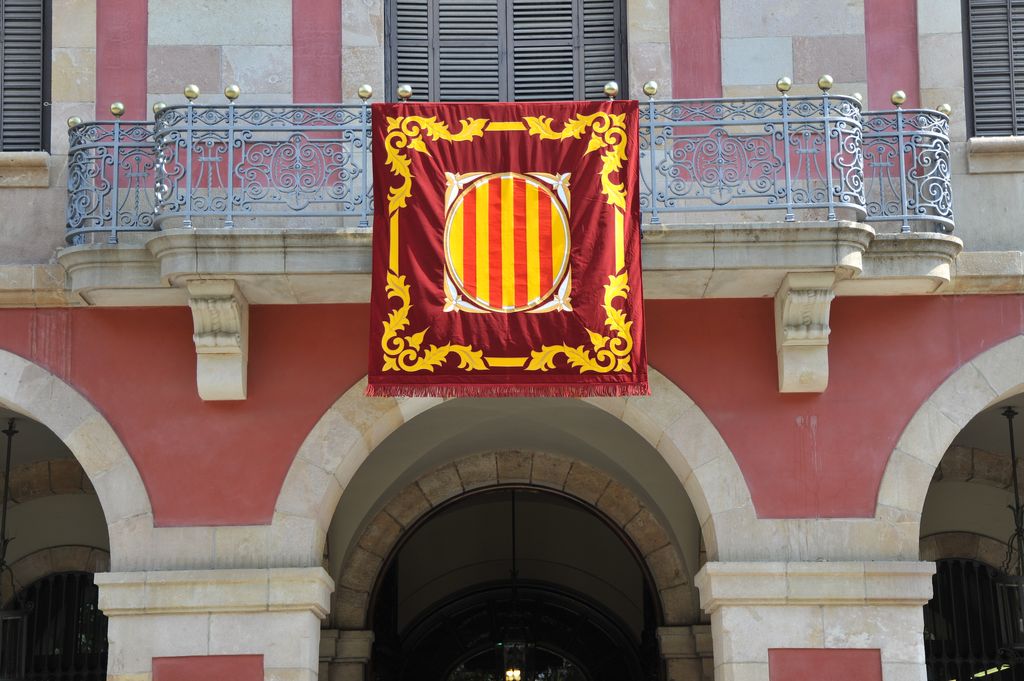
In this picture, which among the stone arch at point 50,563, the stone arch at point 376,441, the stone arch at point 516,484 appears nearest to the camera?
the stone arch at point 376,441

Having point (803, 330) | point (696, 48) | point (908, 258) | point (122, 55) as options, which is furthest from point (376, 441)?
point (908, 258)

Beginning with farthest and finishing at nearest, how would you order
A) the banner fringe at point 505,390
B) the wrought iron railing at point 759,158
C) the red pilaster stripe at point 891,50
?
the red pilaster stripe at point 891,50, the wrought iron railing at point 759,158, the banner fringe at point 505,390

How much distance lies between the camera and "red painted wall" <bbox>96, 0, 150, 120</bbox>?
491 inches

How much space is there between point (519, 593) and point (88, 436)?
9303 millimetres

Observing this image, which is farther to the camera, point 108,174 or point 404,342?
point 108,174

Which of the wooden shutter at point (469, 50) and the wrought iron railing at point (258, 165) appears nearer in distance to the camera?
the wrought iron railing at point (258, 165)

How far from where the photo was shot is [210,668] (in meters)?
11.4

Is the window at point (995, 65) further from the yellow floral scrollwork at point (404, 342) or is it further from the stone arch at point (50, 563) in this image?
the stone arch at point (50, 563)

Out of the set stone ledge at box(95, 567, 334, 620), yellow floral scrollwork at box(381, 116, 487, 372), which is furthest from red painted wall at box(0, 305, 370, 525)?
yellow floral scrollwork at box(381, 116, 487, 372)

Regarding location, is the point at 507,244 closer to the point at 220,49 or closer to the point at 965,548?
the point at 220,49

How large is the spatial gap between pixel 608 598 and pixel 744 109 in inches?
376

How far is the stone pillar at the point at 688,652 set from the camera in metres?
15.4

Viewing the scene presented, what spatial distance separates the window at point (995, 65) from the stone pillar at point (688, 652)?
530cm

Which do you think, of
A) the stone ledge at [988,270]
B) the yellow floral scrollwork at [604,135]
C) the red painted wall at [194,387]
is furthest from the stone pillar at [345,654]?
the stone ledge at [988,270]
